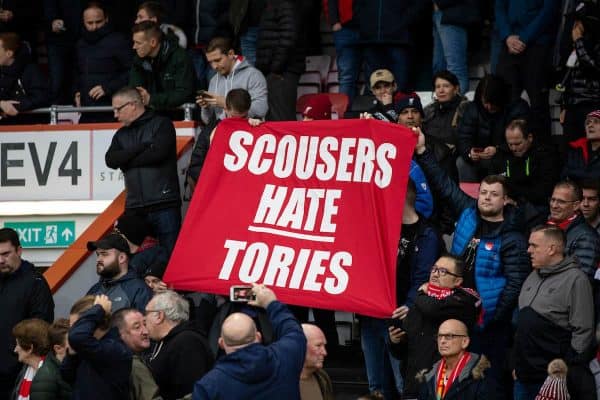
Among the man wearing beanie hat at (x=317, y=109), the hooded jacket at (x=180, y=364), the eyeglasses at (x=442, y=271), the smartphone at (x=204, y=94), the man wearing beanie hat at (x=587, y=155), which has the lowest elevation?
the hooded jacket at (x=180, y=364)

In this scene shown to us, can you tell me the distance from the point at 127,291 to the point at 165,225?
1491 millimetres

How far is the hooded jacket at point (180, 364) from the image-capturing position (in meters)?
9.84

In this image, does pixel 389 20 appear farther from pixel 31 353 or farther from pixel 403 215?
pixel 31 353

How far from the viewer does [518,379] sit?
10.5m

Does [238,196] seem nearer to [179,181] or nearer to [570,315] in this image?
[179,181]

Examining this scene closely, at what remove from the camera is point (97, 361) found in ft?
30.3

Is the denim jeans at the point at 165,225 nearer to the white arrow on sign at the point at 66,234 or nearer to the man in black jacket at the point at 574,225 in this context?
the white arrow on sign at the point at 66,234

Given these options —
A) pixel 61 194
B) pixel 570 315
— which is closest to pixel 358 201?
pixel 570 315

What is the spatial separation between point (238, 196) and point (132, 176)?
122 centimetres

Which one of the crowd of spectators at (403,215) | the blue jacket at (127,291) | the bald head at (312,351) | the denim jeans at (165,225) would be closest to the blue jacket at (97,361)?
the crowd of spectators at (403,215)

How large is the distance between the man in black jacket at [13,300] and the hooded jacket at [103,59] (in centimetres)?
350

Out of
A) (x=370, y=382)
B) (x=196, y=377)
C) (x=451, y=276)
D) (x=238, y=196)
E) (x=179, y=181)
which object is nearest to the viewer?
(x=196, y=377)

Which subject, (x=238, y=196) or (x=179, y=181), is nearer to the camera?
(x=238, y=196)

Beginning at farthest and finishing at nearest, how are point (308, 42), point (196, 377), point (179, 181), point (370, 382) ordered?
point (308, 42) → point (179, 181) → point (370, 382) → point (196, 377)
